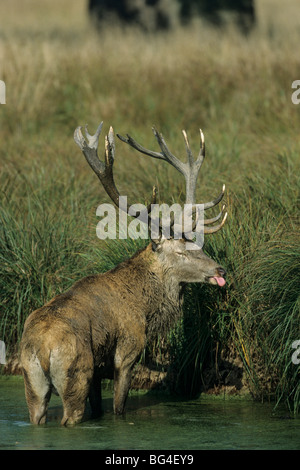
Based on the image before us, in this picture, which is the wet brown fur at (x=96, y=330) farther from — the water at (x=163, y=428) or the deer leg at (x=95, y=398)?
the water at (x=163, y=428)

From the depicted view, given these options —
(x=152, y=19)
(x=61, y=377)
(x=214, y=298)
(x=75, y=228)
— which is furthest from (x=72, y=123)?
(x=152, y=19)

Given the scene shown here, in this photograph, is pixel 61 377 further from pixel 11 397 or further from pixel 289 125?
pixel 289 125

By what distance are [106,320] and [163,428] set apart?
928mm

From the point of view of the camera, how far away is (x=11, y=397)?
862 cm

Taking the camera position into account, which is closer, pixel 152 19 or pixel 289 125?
pixel 289 125

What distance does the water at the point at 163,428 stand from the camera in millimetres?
6828

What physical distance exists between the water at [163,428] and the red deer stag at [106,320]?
0.20 meters

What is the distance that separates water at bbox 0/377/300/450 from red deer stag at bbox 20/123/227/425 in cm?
20

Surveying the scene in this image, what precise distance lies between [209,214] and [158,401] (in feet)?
6.34

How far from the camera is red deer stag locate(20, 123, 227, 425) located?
275 inches

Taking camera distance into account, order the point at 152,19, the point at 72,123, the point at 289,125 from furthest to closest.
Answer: the point at 152,19
the point at 72,123
the point at 289,125

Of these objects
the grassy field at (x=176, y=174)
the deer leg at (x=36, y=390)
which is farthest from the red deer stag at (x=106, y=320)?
the grassy field at (x=176, y=174)

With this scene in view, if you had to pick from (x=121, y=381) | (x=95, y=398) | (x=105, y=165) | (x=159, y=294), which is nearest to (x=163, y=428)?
(x=121, y=381)
